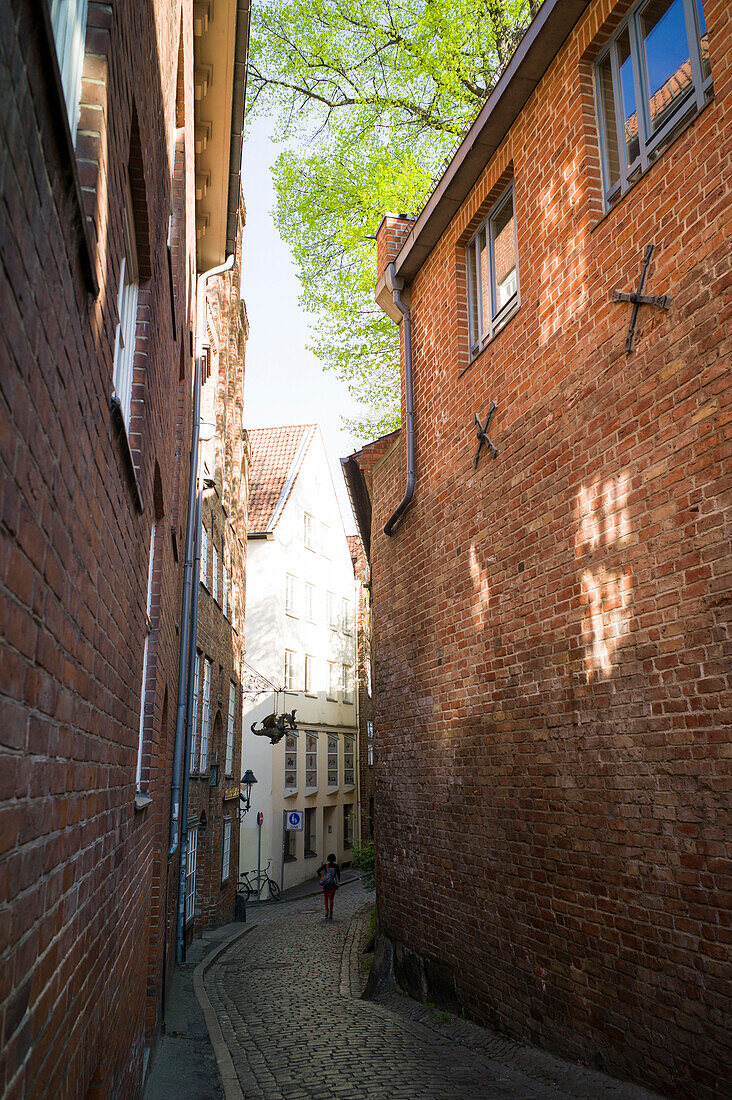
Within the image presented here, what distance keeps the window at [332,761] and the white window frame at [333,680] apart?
1587 mm

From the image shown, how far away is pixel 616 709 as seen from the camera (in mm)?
5512

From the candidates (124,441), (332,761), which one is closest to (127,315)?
(124,441)

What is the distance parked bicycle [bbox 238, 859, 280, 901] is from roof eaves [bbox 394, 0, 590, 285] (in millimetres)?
20491

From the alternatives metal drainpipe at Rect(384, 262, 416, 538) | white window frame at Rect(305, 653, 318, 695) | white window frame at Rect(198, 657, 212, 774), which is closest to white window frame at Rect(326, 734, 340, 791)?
white window frame at Rect(305, 653, 318, 695)

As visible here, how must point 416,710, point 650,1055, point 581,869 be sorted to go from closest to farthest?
1. point 650,1055
2. point 581,869
3. point 416,710

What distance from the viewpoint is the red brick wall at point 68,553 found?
1626mm

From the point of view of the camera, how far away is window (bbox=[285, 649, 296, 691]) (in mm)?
30344

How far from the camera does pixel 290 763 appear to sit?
97.8 feet

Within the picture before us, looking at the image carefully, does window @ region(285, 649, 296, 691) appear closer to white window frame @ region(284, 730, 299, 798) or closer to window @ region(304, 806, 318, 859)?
white window frame @ region(284, 730, 299, 798)

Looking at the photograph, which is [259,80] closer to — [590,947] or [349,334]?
[349,334]

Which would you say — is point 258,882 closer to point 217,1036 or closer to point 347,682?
point 347,682

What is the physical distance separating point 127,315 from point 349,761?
3338 centimetres

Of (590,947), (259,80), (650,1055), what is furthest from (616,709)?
(259,80)

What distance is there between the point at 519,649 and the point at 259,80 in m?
14.6
